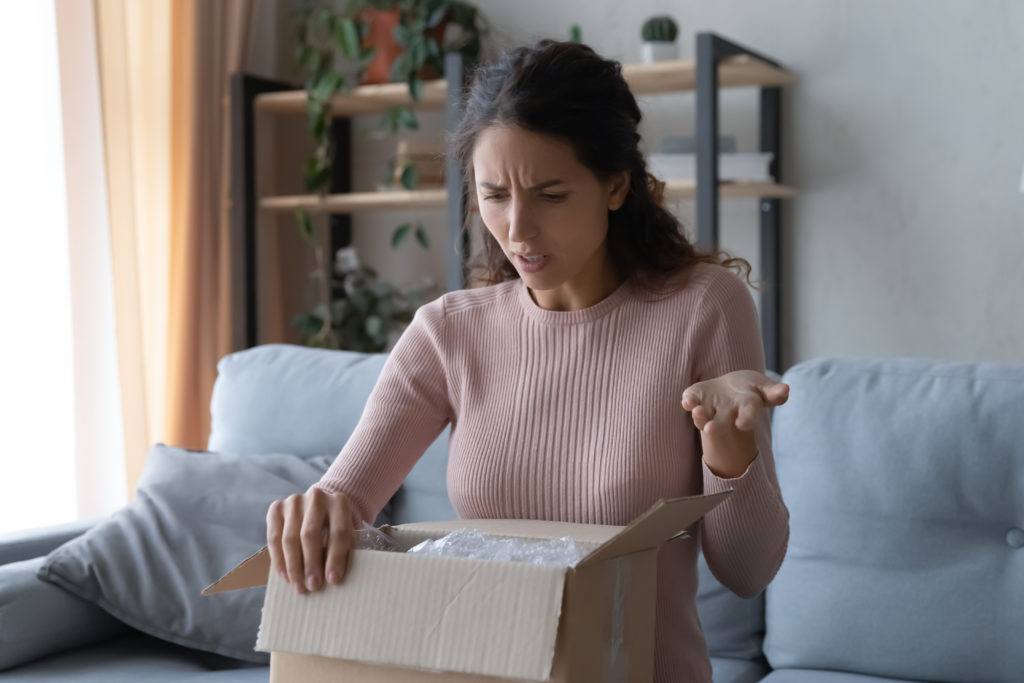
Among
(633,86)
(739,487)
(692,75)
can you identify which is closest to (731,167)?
(692,75)

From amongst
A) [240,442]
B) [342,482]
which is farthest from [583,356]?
[240,442]

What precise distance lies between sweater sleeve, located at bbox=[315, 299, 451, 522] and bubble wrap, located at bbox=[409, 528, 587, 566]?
0.33 meters

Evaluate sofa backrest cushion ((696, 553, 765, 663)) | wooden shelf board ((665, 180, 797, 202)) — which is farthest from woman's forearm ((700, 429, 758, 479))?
wooden shelf board ((665, 180, 797, 202))

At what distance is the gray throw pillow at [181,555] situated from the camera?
1.59 meters

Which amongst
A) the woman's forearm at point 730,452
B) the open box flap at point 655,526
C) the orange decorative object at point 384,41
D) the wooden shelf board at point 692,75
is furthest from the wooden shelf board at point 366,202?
the open box flap at point 655,526

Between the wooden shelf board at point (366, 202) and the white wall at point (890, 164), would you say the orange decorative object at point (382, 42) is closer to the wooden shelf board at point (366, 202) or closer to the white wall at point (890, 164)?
the wooden shelf board at point (366, 202)

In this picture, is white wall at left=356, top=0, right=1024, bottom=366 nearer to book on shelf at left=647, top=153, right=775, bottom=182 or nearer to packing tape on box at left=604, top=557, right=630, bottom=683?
book on shelf at left=647, top=153, right=775, bottom=182

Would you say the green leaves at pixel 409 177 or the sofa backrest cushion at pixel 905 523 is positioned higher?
the green leaves at pixel 409 177

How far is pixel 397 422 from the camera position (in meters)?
1.23

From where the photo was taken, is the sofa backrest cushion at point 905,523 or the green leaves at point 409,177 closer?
the sofa backrest cushion at point 905,523

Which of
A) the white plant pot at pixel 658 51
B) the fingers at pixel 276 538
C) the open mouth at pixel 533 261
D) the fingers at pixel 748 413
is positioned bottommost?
the fingers at pixel 276 538

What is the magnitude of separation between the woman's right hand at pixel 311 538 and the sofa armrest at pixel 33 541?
1.01 m

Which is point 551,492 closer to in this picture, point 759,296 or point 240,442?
point 240,442

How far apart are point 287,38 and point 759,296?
62.0 inches
